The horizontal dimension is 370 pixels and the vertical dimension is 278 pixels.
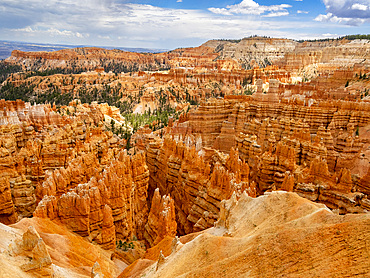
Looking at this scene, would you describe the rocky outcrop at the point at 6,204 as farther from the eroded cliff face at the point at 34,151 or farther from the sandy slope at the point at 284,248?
the sandy slope at the point at 284,248

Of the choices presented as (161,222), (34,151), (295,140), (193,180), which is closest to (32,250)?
(161,222)

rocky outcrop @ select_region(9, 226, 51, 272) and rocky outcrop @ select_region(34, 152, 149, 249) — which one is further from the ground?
rocky outcrop @ select_region(9, 226, 51, 272)

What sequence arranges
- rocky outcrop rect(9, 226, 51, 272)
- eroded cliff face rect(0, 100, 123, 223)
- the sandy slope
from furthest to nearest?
eroded cliff face rect(0, 100, 123, 223) → rocky outcrop rect(9, 226, 51, 272) → the sandy slope

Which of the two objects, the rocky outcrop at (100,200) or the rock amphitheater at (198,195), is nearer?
the rock amphitheater at (198,195)

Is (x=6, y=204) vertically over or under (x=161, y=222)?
under

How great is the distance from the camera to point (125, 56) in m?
170

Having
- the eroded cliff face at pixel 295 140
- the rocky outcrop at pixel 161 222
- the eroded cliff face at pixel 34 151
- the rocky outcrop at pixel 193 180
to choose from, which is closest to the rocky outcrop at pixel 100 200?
the eroded cliff face at pixel 34 151

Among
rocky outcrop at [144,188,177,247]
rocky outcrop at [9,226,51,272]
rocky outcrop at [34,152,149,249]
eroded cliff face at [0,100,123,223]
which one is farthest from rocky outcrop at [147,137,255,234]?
rocky outcrop at [9,226,51,272]

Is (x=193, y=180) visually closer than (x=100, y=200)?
No

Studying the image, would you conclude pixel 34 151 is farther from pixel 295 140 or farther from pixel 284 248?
pixel 284 248

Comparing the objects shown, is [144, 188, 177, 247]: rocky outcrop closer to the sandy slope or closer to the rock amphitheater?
the rock amphitheater

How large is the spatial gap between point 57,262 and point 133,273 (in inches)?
130

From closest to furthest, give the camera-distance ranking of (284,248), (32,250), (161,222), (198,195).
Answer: (284,248)
(32,250)
(161,222)
(198,195)

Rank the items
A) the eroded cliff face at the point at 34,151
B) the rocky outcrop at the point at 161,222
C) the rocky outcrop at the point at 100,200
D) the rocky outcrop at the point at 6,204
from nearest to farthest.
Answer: the rocky outcrop at the point at 100,200 < the rocky outcrop at the point at 161,222 < the rocky outcrop at the point at 6,204 < the eroded cliff face at the point at 34,151
